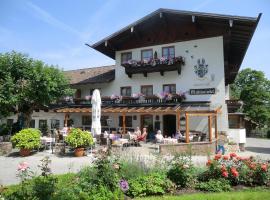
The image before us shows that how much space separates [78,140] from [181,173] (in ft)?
25.7

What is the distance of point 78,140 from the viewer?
46.3 ft

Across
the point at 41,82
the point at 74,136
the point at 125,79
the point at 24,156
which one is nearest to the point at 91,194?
the point at 74,136

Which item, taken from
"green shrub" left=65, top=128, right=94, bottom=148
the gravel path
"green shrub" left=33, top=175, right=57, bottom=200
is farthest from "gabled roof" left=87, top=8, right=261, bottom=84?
"green shrub" left=33, top=175, right=57, bottom=200

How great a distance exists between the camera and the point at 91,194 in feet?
20.3

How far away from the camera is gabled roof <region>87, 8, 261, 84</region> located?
20.0 meters

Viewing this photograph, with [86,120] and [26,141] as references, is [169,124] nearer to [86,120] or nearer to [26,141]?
[86,120]

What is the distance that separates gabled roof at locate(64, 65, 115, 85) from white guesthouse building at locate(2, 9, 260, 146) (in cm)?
19

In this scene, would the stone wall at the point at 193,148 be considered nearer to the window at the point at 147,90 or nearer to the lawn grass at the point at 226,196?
the lawn grass at the point at 226,196

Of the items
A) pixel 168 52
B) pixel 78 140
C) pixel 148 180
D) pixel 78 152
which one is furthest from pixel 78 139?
pixel 168 52

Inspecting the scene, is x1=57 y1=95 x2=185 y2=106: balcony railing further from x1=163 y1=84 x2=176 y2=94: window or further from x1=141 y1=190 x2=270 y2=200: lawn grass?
x1=141 y1=190 x2=270 y2=200: lawn grass

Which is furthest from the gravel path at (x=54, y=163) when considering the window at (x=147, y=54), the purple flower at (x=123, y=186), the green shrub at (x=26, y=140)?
the window at (x=147, y=54)

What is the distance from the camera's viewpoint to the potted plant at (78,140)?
14078mm

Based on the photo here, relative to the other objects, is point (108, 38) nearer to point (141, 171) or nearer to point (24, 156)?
point (24, 156)

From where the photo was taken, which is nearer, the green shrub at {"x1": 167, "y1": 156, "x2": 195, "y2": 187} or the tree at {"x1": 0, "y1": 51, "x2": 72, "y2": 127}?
the green shrub at {"x1": 167, "y1": 156, "x2": 195, "y2": 187}
